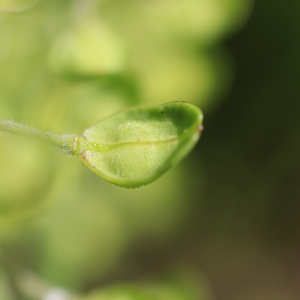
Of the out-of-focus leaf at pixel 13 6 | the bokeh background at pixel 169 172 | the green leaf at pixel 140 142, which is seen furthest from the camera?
the bokeh background at pixel 169 172

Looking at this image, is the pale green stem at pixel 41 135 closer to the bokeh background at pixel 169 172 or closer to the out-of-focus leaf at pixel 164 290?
the bokeh background at pixel 169 172

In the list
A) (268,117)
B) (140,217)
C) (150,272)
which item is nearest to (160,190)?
(140,217)

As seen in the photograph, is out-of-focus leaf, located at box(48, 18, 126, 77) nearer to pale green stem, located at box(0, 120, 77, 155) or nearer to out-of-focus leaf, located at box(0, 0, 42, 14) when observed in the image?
out-of-focus leaf, located at box(0, 0, 42, 14)

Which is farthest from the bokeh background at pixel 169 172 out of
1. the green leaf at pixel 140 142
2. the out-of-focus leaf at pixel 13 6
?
the green leaf at pixel 140 142

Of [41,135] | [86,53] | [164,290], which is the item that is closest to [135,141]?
[41,135]

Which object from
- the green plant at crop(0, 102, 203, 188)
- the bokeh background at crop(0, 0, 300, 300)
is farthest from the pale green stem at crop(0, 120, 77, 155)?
the bokeh background at crop(0, 0, 300, 300)

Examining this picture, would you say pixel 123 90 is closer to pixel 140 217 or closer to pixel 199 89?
pixel 199 89
